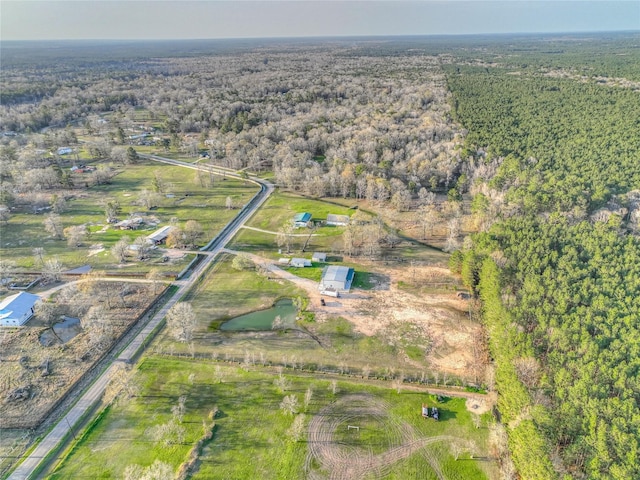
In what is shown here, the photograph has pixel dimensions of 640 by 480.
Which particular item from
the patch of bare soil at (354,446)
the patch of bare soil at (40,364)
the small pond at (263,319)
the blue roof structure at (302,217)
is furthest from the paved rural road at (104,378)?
the patch of bare soil at (354,446)

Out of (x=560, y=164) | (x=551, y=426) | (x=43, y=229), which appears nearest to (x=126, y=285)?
(x=43, y=229)

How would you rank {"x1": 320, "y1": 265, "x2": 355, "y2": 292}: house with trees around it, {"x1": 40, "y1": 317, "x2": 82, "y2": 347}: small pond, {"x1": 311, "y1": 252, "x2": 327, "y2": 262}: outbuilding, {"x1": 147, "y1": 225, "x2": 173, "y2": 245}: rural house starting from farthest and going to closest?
{"x1": 147, "y1": 225, "x2": 173, "y2": 245}: rural house < {"x1": 311, "y1": 252, "x2": 327, "y2": 262}: outbuilding < {"x1": 320, "y1": 265, "x2": 355, "y2": 292}: house with trees around it < {"x1": 40, "y1": 317, "x2": 82, "y2": 347}: small pond

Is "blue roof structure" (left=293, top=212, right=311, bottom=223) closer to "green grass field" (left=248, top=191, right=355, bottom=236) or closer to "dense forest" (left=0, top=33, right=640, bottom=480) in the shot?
"green grass field" (left=248, top=191, right=355, bottom=236)

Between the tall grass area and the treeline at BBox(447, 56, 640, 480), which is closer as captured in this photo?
the treeline at BBox(447, 56, 640, 480)

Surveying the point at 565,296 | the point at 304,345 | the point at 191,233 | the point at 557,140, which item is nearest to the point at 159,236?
the point at 191,233

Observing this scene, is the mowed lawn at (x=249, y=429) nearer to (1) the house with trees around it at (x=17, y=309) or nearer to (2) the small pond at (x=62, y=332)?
(2) the small pond at (x=62, y=332)

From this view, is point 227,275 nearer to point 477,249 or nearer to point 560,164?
point 477,249

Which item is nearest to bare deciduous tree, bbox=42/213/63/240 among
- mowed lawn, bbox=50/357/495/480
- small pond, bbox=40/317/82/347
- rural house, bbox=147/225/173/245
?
rural house, bbox=147/225/173/245

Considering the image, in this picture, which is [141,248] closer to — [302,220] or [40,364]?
[40,364]
